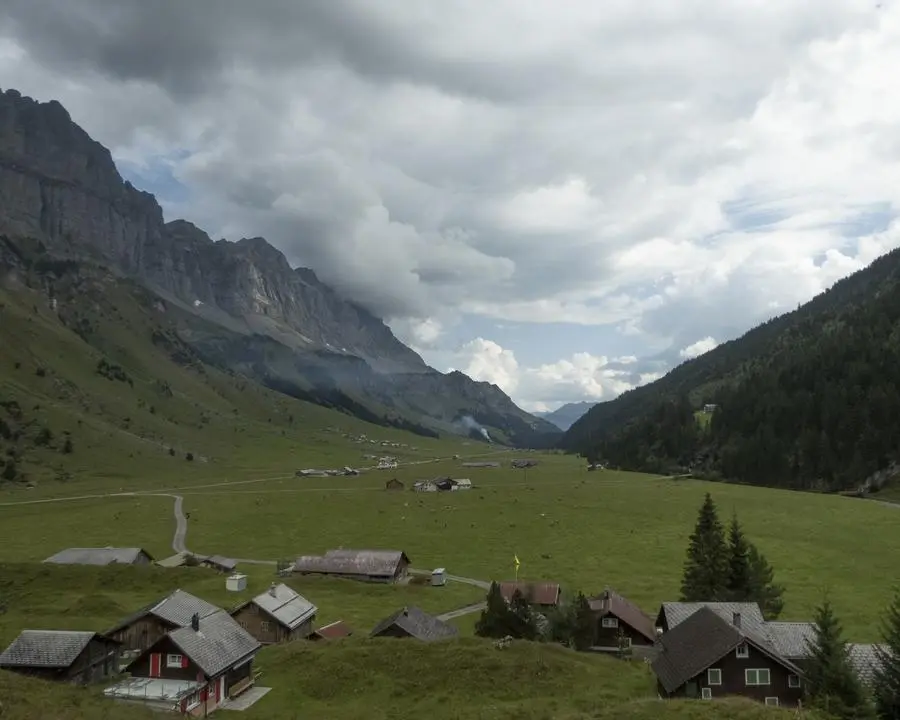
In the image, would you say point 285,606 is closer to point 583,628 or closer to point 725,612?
point 583,628

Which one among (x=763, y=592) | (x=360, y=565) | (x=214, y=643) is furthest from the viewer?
(x=360, y=565)

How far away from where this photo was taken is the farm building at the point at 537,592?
213 ft

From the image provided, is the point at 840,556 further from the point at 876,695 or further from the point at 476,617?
the point at 876,695

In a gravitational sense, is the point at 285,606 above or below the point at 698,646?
below

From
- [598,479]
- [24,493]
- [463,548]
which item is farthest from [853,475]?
[24,493]

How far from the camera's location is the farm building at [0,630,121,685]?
46.6 metres

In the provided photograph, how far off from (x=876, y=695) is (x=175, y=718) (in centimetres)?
3725

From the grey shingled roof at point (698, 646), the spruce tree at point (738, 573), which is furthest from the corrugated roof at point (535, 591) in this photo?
the grey shingled roof at point (698, 646)

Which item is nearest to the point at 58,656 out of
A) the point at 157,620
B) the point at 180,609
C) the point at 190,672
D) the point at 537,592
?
the point at 157,620

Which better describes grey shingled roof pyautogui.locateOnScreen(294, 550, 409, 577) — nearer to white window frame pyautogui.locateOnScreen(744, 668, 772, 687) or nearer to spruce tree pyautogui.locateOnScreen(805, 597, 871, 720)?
white window frame pyautogui.locateOnScreen(744, 668, 772, 687)

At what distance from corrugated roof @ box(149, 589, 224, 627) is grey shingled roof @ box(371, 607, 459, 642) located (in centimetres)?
1383

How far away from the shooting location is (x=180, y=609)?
53.3 metres

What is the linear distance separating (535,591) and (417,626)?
1494 cm

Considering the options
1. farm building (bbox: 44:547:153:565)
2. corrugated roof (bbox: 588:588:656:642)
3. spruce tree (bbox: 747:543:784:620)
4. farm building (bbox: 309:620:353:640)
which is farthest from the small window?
farm building (bbox: 44:547:153:565)
